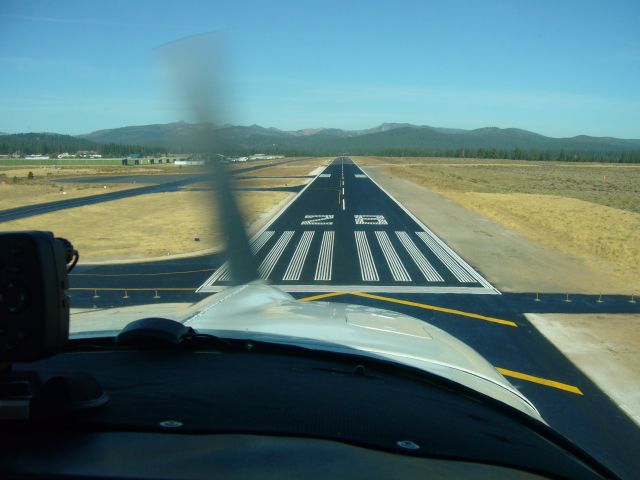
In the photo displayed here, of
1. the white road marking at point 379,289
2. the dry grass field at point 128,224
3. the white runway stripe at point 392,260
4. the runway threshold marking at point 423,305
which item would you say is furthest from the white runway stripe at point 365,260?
the dry grass field at point 128,224

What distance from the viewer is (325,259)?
14.6 metres

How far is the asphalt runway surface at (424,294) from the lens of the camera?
232 inches

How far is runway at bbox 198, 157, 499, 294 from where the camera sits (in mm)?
11898

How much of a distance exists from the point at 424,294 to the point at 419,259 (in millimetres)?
3702

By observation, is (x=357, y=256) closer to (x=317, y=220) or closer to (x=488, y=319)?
(x=488, y=319)

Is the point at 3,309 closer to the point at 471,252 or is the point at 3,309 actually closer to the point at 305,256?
the point at 305,256

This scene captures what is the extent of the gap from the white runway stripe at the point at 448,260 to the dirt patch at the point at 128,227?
4.94m

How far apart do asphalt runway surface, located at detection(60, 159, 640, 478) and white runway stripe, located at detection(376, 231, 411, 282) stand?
0.11 feet

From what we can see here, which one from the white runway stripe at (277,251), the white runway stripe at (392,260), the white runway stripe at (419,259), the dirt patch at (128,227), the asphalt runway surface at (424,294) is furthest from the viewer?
the dirt patch at (128,227)

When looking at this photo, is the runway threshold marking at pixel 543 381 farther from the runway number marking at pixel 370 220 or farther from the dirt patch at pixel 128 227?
the runway number marking at pixel 370 220

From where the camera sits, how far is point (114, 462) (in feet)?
3.93

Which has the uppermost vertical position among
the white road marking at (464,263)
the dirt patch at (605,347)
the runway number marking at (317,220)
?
the runway number marking at (317,220)

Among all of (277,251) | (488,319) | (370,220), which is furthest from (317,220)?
(488,319)

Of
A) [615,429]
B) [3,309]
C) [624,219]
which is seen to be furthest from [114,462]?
[624,219]
